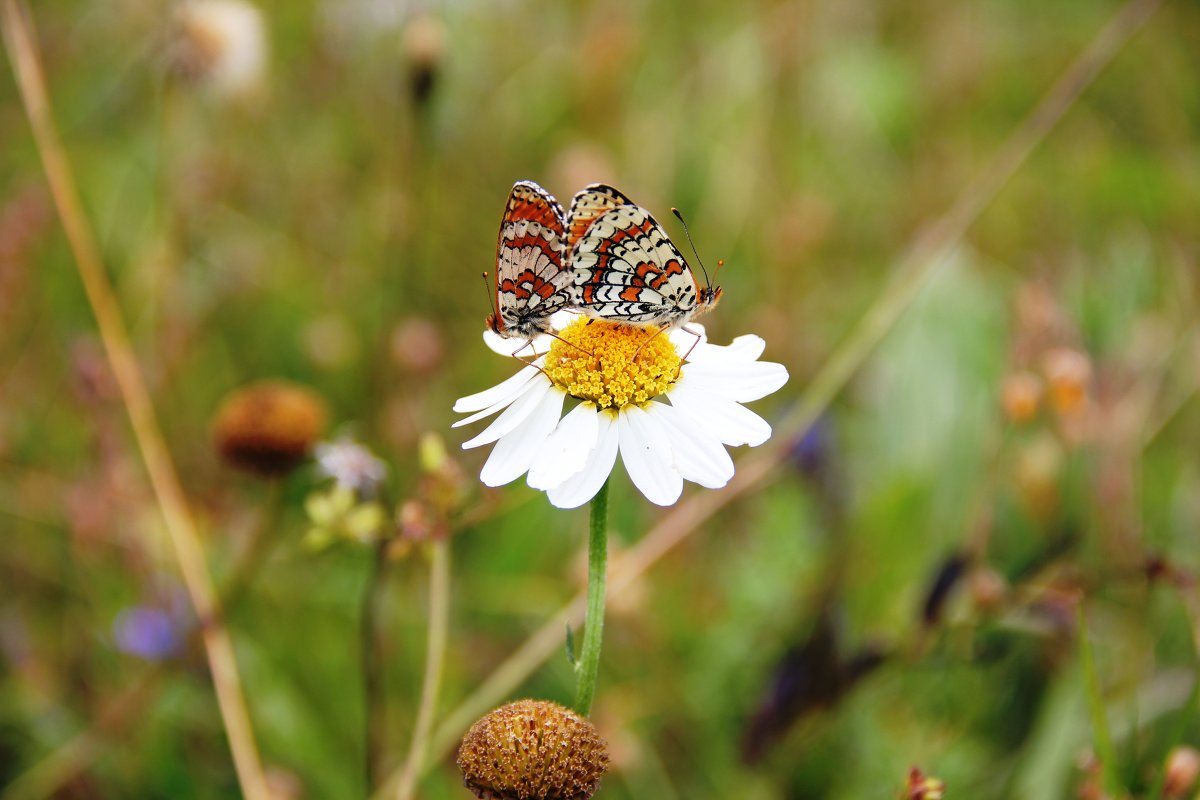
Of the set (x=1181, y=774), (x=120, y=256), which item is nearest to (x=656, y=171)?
(x=120, y=256)

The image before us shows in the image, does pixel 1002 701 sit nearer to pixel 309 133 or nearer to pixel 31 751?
pixel 31 751

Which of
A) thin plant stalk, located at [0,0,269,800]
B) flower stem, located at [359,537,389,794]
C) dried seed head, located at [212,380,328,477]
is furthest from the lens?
dried seed head, located at [212,380,328,477]

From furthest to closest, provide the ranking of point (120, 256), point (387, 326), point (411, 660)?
1. point (120, 256)
2. point (387, 326)
3. point (411, 660)

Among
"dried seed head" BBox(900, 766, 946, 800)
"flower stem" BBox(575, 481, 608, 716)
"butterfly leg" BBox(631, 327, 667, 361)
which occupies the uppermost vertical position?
"butterfly leg" BBox(631, 327, 667, 361)

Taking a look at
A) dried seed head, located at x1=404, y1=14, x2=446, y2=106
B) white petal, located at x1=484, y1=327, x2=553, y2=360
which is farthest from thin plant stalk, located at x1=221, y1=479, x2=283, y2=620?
dried seed head, located at x1=404, y1=14, x2=446, y2=106

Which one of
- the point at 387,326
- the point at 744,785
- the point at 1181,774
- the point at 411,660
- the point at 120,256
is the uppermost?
the point at 120,256

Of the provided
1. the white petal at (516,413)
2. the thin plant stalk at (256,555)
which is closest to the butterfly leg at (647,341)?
the white petal at (516,413)

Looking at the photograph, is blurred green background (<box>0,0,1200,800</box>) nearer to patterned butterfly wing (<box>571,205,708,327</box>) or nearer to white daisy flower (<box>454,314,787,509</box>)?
white daisy flower (<box>454,314,787,509</box>)

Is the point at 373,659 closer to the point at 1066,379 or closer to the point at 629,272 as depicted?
the point at 629,272
